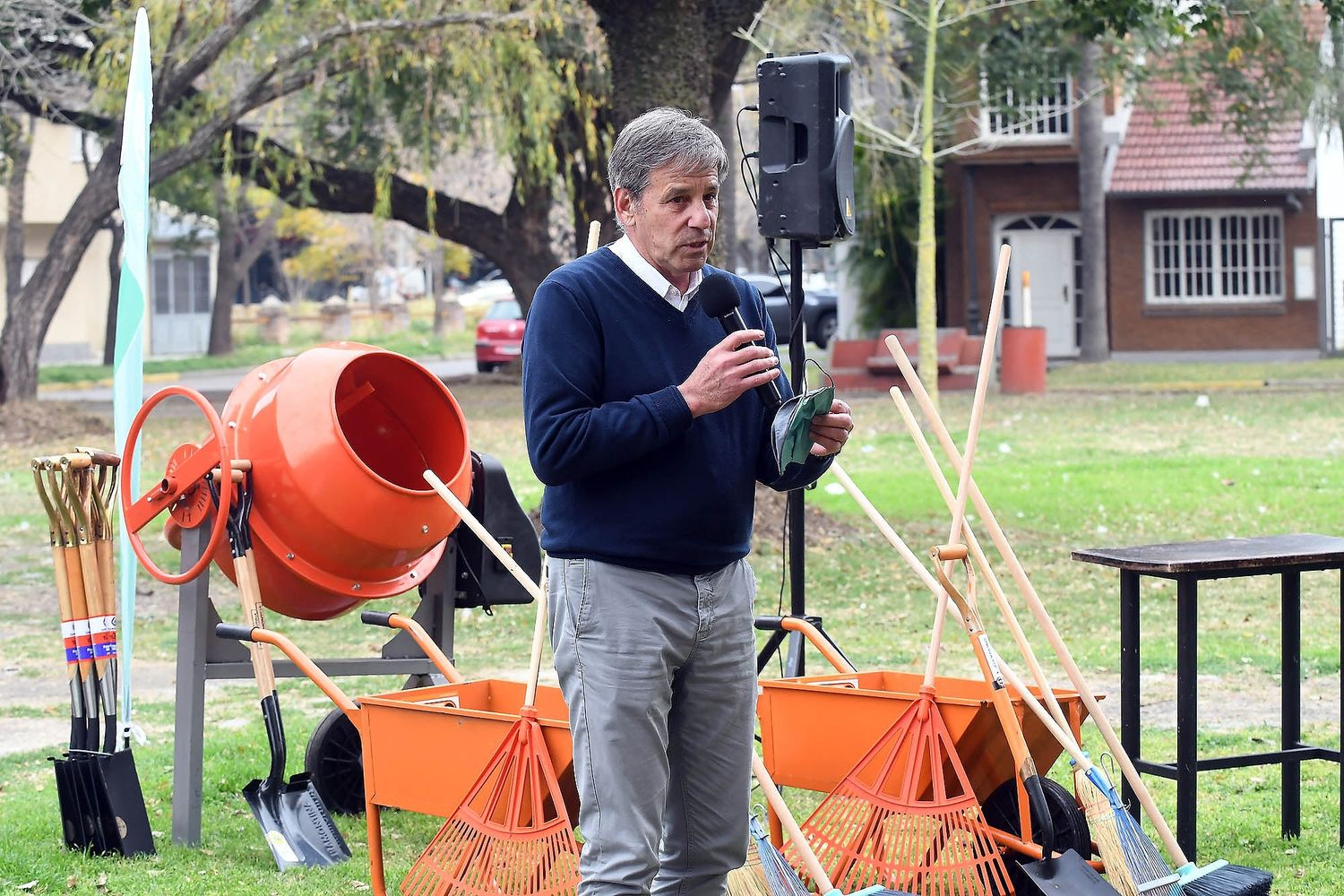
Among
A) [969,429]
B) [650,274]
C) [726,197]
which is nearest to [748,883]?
[969,429]

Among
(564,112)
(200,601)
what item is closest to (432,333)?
(564,112)

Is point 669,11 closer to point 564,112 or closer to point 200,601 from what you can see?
point 200,601

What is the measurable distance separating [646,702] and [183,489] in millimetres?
2596

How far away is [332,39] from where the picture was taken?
16562 millimetres

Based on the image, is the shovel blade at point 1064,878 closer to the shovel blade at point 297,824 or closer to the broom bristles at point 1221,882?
the broom bristles at point 1221,882

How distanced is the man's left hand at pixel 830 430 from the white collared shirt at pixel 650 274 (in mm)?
384

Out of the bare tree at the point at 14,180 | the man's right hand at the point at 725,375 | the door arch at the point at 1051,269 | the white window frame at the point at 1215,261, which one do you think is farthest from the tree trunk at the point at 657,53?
the white window frame at the point at 1215,261

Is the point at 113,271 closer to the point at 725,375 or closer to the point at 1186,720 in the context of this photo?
the point at 1186,720

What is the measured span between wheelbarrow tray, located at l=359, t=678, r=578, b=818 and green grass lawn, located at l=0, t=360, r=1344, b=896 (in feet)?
0.19

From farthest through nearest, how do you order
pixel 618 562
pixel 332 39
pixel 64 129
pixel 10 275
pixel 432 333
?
1. pixel 432 333
2. pixel 64 129
3. pixel 10 275
4. pixel 332 39
5. pixel 618 562

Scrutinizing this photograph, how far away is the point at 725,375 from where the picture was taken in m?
3.52

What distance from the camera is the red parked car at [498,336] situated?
3141 centimetres

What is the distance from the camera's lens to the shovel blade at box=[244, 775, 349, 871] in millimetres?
5637

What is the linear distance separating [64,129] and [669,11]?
29.4 metres
